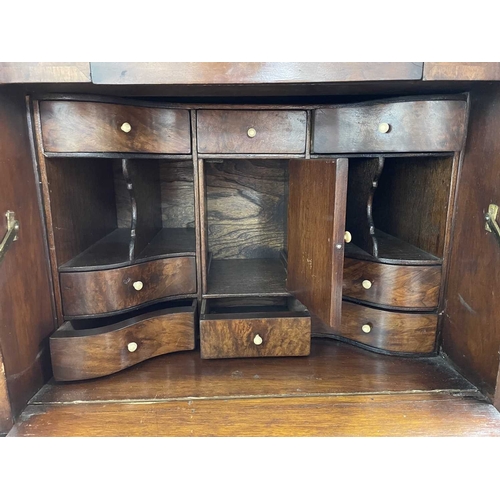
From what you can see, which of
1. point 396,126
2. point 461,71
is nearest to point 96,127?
point 396,126

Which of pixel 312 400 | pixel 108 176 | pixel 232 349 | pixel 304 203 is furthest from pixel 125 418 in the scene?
pixel 108 176

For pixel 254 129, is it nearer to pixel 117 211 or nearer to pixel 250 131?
pixel 250 131

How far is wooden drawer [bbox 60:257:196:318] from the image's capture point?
1.06 metres

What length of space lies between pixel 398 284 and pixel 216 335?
570mm

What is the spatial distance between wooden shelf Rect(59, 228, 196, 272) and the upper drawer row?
317 mm

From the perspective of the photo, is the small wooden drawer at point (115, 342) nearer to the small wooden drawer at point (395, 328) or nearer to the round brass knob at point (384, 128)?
the small wooden drawer at point (395, 328)

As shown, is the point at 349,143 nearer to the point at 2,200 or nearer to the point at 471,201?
the point at 471,201

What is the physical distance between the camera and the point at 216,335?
3.63ft

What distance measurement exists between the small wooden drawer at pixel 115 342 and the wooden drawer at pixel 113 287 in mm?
53

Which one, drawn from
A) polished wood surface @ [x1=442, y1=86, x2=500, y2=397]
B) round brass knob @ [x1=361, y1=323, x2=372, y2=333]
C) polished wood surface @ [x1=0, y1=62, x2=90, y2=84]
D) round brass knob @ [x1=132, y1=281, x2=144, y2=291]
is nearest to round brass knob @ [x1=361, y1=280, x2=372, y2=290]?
round brass knob @ [x1=361, y1=323, x2=372, y2=333]

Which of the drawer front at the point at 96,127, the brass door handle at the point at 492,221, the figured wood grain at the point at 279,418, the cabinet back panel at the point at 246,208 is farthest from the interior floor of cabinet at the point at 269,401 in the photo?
the drawer front at the point at 96,127

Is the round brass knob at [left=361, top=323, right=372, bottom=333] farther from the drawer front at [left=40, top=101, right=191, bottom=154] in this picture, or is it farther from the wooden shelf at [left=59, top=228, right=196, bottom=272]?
the drawer front at [left=40, top=101, right=191, bottom=154]

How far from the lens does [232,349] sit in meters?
1.12

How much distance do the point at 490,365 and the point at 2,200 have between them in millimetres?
1282
